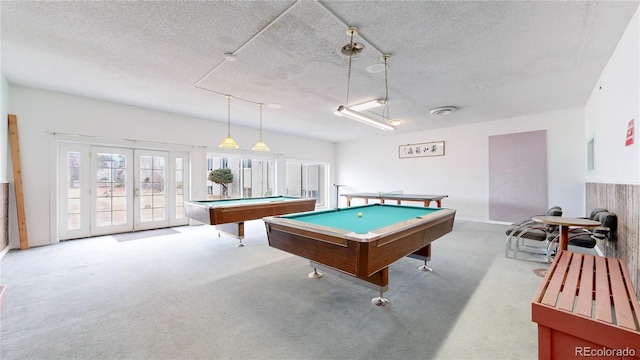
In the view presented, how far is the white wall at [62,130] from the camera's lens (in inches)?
169

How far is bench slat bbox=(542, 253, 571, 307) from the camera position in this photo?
4.50 ft

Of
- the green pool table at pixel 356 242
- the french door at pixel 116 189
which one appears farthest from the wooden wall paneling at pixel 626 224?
the french door at pixel 116 189

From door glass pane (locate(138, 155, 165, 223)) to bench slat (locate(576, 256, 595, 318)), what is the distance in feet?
22.8

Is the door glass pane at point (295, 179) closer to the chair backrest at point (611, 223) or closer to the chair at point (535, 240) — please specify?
the chair at point (535, 240)

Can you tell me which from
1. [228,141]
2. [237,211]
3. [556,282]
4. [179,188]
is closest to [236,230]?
→ [237,211]

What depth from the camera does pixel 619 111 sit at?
9.04 feet

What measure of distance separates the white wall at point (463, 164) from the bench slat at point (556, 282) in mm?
4591

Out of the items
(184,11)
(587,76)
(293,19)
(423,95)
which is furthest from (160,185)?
(587,76)

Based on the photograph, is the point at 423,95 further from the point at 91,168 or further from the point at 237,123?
the point at 91,168

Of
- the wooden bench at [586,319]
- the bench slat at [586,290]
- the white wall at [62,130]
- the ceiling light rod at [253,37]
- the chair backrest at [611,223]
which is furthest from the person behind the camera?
the white wall at [62,130]

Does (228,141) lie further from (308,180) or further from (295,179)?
(308,180)

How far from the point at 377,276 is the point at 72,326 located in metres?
2.63

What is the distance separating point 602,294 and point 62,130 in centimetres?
739

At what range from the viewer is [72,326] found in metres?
2.02
